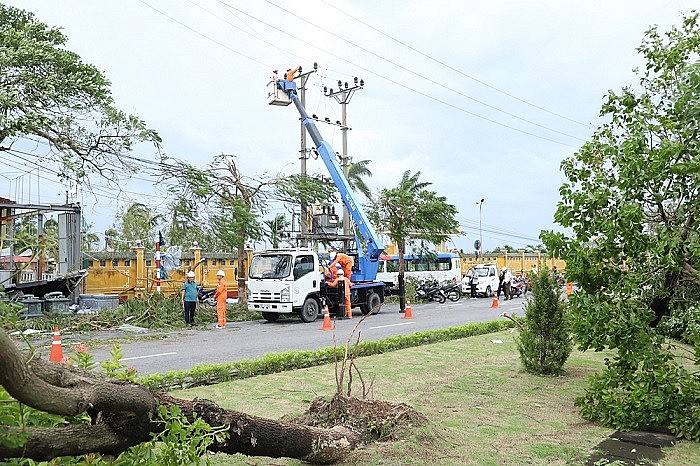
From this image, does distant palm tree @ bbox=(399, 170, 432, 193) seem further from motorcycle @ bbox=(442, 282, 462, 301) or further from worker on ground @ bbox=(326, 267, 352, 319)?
worker on ground @ bbox=(326, 267, 352, 319)

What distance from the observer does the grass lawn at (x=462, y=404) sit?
18.7 ft

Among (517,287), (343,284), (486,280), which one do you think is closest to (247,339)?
(343,284)

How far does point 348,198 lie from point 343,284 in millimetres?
3337

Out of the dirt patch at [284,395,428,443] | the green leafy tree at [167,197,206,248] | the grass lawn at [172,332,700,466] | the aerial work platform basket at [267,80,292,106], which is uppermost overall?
the aerial work platform basket at [267,80,292,106]

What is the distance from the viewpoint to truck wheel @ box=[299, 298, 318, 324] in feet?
64.3

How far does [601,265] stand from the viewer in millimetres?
6941

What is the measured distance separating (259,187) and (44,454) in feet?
63.4

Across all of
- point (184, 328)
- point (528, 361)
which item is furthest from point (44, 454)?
point (184, 328)

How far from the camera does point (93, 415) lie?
11.9 feet

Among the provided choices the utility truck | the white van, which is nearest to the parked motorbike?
the white van

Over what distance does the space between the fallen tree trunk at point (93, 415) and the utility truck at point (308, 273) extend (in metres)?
14.2

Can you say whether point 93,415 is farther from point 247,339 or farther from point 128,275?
point 128,275

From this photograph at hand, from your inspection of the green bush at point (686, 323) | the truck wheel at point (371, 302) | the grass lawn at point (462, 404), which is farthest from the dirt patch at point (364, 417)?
the truck wheel at point (371, 302)

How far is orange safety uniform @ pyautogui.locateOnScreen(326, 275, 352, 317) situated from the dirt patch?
14152 millimetres
